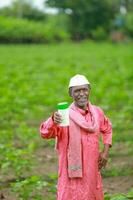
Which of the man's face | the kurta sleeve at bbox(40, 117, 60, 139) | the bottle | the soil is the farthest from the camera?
the soil

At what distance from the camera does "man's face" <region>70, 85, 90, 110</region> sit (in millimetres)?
5020

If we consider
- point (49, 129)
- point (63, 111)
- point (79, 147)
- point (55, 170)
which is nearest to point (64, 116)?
point (63, 111)

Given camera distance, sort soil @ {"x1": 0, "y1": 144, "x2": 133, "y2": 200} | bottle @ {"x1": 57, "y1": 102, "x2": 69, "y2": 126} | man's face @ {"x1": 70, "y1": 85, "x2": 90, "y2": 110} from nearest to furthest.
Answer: bottle @ {"x1": 57, "y1": 102, "x2": 69, "y2": 126} < man's face @ {"x1": 70, "y1": 85, "x2": 90, "y2": 110} < soil @ {"x1": 0, "y1": 144, "x2": 133, "y2": 200}

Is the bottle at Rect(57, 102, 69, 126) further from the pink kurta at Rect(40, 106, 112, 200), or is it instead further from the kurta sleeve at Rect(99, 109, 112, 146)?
the kurta sleeve at Rect(99, 109, 112, 146)

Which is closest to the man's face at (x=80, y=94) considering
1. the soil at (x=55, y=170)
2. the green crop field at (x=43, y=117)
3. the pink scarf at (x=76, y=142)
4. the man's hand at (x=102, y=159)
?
the pink scarf at (x=76, y=142)

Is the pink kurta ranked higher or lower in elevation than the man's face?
lower

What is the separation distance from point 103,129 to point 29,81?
13159 mm

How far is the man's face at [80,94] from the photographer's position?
5.02 metres

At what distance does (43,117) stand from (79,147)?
722cm

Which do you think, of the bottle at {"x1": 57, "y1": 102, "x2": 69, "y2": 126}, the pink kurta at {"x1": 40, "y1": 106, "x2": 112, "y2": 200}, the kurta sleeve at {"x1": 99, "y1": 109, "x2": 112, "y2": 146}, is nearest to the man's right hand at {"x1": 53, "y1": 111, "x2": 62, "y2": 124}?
the bottle at {"x1": 57, "y1": 102, "x2": 69, "y2": 126}

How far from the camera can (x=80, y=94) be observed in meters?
5.02

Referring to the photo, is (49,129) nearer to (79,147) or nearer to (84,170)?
(79,147)

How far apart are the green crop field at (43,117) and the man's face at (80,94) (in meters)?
0.91

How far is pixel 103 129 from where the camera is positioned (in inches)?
203
